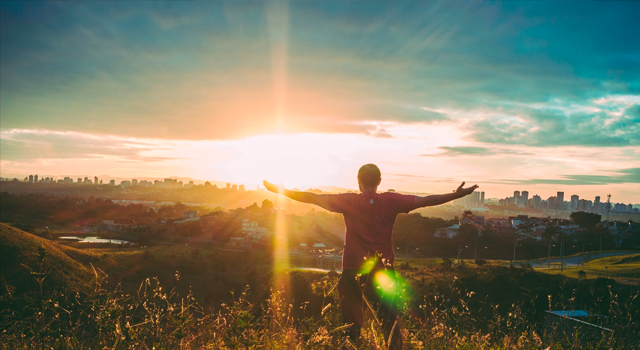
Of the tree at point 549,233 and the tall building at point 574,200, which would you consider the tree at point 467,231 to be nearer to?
the tree at point 549,233

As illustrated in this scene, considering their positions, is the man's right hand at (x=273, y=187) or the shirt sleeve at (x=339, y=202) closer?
the shirt sleeve at (x=339, y=202)

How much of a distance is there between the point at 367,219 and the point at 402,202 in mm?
444

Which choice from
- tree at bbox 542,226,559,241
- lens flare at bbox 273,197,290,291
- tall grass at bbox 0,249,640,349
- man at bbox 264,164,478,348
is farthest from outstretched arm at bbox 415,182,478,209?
tree at bbox 542,226,559,241

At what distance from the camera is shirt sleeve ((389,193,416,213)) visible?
3803mm

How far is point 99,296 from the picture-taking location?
9.75 ft

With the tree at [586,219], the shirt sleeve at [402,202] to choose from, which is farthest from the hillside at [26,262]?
the tree at [586,219]

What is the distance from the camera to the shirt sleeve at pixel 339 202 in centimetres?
382

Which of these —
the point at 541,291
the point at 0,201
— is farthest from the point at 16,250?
the point at 0,201

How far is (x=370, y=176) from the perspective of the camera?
12.5 feet

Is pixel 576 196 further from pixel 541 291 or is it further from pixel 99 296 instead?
pixel 99 296

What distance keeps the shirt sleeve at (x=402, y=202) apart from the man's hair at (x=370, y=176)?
0.25 meters

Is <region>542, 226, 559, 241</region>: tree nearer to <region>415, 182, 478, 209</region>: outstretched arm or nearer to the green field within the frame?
the green field

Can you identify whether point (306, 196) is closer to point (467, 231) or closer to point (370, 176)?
point (370, 176)

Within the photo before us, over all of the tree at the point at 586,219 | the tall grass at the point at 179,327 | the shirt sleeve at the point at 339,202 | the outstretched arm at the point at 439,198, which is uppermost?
the outstretched arm at the point at 439,198
